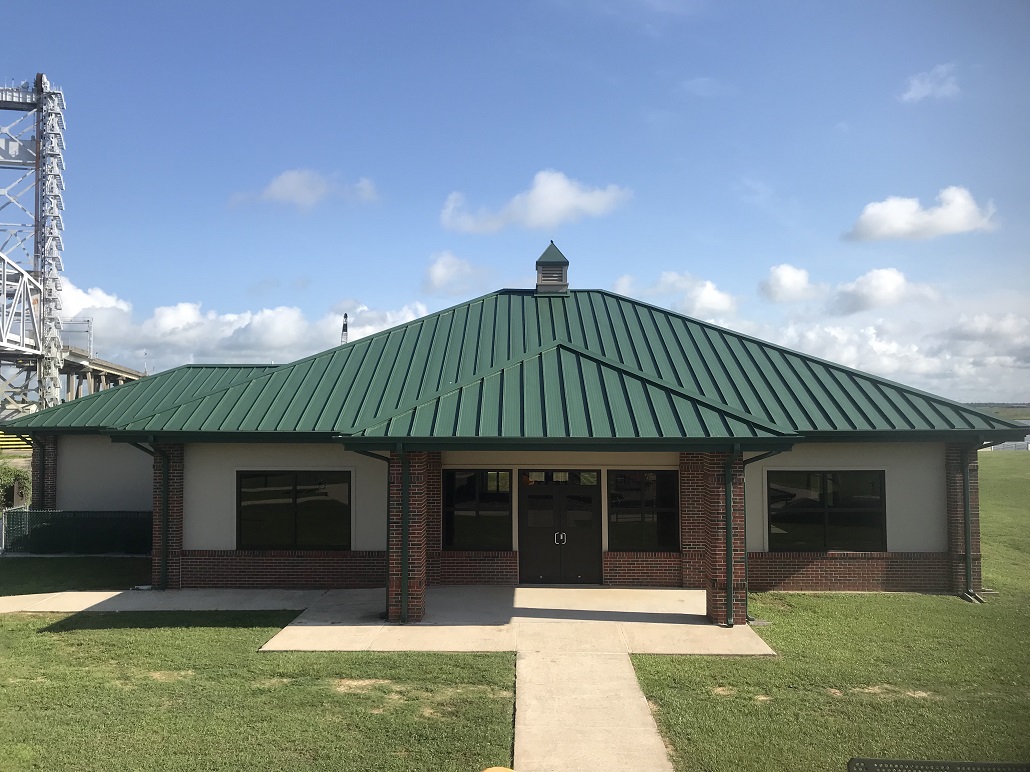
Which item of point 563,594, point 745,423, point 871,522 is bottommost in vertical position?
point 563,594

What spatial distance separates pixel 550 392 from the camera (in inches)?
464

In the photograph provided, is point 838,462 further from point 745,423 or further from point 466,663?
point 466,663

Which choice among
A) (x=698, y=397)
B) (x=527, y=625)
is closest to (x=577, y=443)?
A: (x=698, y=397)

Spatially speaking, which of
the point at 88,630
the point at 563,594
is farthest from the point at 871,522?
the point at 88,630

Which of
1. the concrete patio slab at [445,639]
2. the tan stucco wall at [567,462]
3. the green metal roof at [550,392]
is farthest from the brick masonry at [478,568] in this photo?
the green metal roof at [550,392]

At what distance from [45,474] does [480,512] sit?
1236 centimetres

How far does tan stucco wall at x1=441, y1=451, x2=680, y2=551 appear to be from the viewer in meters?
13.5

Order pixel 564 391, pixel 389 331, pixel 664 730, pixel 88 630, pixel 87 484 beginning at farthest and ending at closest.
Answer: pixel 87 484 < pixel 389 331 < pixel 564 391 < pixel 88 630 < pixel 664 730

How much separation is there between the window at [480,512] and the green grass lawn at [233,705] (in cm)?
417

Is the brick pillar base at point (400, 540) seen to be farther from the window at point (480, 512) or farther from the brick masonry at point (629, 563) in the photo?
the window at point (480, 512)

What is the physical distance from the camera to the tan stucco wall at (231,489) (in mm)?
13648

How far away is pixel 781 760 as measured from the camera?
255 inches

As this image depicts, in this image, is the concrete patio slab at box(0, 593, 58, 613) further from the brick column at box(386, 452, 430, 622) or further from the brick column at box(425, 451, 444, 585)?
the brick column at box(425, 451, 444, 585)

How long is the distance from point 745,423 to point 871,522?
471 centimetres
